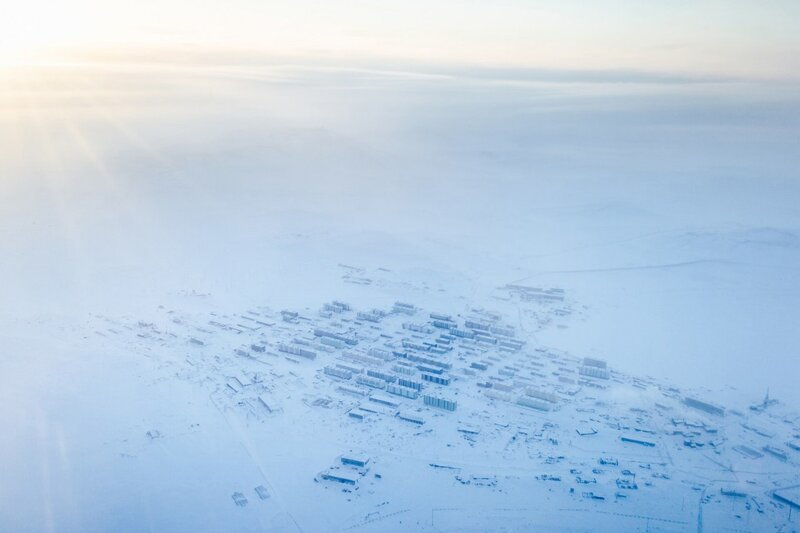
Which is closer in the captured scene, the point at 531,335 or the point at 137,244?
the point at 531,335

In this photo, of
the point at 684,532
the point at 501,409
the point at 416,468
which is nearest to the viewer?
the point at 684,532

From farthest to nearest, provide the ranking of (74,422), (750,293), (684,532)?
1. (750,293)
2. (74,422)
3. (684,532)

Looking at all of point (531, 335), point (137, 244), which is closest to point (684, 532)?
point (531, 335)

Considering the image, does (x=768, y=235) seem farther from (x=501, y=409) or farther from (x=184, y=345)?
(x=184, y=345)

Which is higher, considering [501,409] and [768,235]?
[768,235]

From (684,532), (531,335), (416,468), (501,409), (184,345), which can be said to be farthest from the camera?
(531,335)

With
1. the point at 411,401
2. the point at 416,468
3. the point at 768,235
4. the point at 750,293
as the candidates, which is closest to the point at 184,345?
the point at 411,401

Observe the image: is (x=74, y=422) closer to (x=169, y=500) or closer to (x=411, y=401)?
(x=169, y=500)

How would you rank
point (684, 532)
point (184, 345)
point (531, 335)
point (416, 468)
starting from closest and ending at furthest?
point (684, 532), point (416, 468), point (184, 345), point (531, 335)

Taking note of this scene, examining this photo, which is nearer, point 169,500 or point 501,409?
point 169,500
